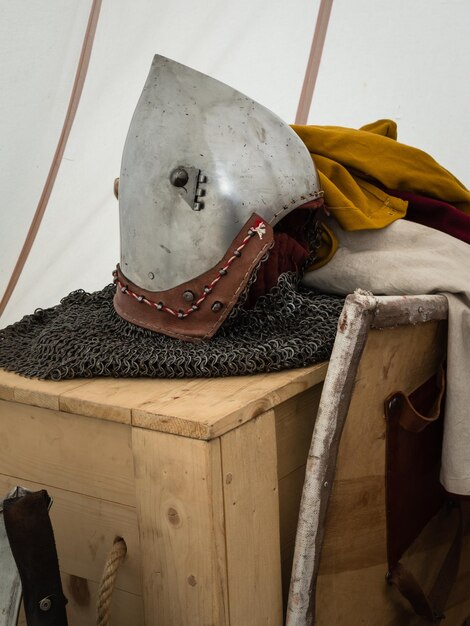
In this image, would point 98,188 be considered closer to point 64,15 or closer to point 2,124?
point 2,124

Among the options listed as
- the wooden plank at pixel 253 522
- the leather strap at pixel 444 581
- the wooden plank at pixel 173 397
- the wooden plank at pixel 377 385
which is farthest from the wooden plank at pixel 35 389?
the leather strap at pixel 444 581

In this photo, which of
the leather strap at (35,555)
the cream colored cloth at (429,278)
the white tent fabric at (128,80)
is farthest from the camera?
the white tent fabric at (128,80)

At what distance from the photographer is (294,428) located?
1.10m

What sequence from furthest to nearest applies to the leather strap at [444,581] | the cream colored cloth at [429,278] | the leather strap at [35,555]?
the leather strap at [444,581] < the cream colored cloth at [429,278] < the leather strap at [35,555]

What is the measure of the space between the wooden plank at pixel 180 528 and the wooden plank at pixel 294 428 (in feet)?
0.55

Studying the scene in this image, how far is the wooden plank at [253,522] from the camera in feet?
3.11

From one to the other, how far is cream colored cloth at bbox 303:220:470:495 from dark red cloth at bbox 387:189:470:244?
79 mm

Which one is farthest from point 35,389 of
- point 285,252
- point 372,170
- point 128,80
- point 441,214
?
point 128,80

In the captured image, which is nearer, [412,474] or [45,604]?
[45,604]

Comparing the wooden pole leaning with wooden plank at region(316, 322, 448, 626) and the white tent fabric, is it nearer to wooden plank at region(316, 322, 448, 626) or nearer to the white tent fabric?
wooden plank at region(316, 322, 448, 626)

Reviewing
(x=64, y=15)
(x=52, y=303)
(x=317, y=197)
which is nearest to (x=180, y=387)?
(x=317, y=197)

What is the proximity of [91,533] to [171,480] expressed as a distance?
7.6 inches

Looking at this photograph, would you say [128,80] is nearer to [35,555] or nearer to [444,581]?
[444,581]

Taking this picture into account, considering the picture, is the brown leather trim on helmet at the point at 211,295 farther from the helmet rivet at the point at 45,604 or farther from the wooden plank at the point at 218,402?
the helmet rivet at the point at 45,604
